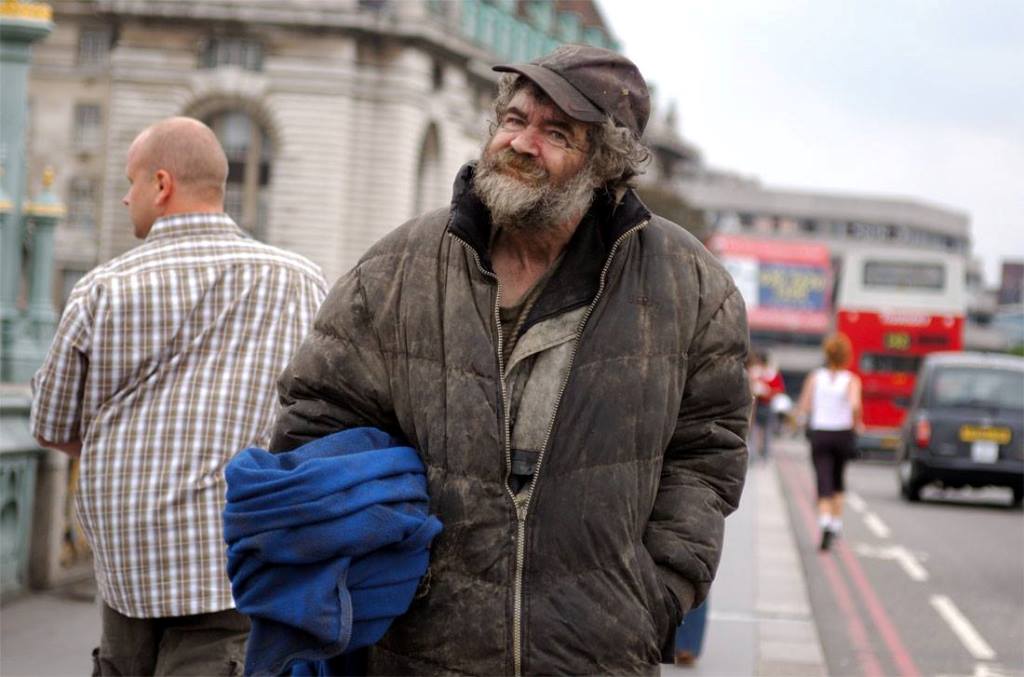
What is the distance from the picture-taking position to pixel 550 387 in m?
3.40

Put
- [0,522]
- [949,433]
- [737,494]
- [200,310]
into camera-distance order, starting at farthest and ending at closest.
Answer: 1. [949,433]
2. [0,522]
3. [200,310]
4. [737,494]

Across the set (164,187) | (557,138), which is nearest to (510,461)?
(557,138)

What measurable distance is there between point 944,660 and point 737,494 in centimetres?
641

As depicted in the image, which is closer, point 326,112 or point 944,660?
point 944,660

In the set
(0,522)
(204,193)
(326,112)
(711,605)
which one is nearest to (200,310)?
(204,193)

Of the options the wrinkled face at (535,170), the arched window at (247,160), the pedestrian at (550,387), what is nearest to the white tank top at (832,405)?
the pedestrian at (550,387)

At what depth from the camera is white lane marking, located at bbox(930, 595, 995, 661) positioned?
32.6 feet

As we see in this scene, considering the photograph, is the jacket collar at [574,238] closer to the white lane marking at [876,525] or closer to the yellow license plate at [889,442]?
the white lane marking at [876,525]

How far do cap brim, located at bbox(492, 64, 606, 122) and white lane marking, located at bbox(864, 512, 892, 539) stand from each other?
14126mm

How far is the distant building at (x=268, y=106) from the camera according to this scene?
76062 mm

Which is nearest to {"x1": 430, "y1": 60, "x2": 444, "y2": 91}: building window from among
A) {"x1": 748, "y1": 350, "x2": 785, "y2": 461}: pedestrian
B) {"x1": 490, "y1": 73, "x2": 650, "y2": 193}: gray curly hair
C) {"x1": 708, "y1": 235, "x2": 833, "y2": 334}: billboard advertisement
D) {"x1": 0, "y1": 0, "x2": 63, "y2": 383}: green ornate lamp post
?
{"x1": 708, "y1": 235, "x2": 833, "y2": 334}: billboard advertisement

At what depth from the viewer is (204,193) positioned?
4.71 meters

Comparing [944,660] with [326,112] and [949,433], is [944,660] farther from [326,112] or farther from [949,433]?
[326,112]

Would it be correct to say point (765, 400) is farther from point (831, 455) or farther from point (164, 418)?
point (164, 418)
